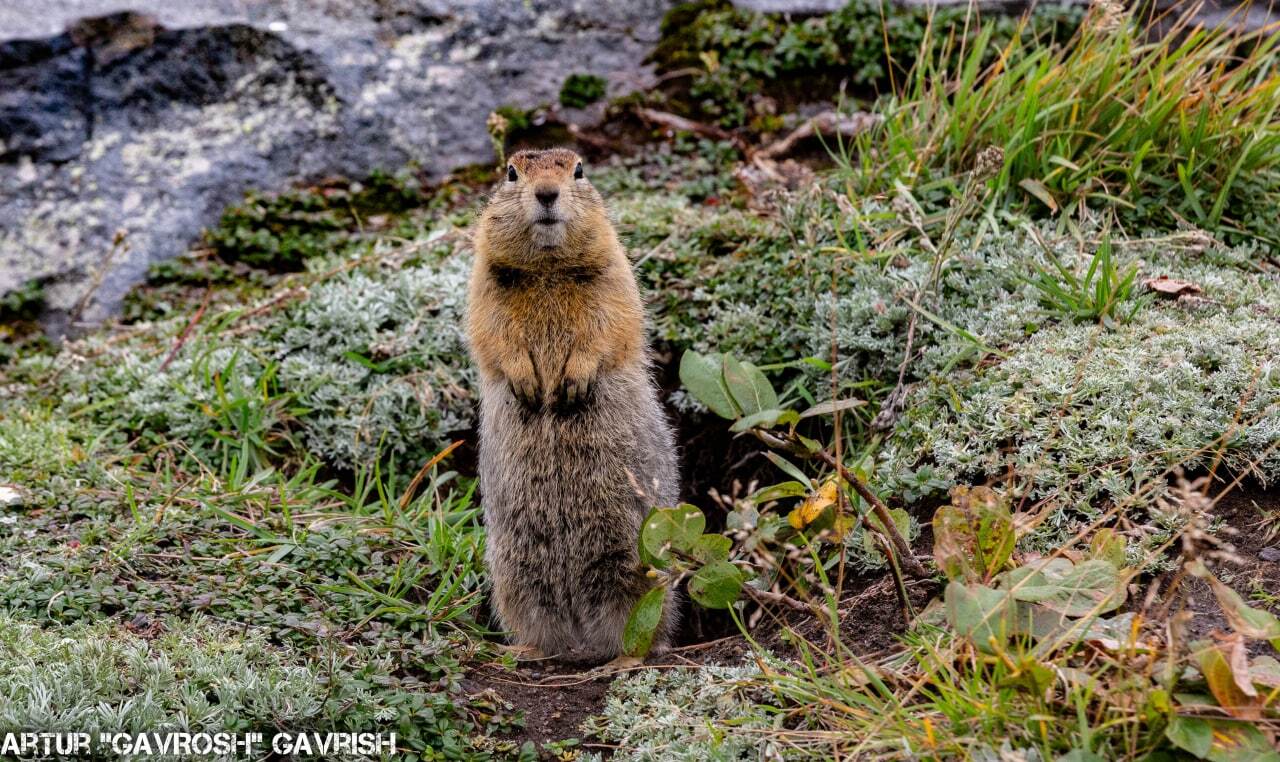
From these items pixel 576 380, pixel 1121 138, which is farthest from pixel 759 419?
pixel 1121 138

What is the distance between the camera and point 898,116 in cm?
620

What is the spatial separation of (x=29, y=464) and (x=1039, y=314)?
4.72 meters

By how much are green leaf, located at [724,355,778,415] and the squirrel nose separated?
42.3 inches

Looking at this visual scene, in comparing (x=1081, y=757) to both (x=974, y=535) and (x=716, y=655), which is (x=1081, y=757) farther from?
(x=716, y=655)

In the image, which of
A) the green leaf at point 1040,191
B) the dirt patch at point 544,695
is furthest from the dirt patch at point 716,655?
the green leaf at point 1040,191

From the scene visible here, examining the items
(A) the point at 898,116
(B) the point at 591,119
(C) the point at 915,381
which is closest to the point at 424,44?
(B) the point at 591,119

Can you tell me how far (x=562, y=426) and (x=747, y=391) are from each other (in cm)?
104

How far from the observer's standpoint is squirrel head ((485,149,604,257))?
15.1ft

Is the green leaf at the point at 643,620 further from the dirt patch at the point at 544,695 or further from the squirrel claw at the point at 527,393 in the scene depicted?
the squirrel claw at the point at 527,393

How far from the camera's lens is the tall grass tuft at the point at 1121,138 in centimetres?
570

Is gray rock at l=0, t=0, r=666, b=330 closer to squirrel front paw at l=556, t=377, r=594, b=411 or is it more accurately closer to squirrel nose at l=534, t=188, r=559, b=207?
squirrel nose at l=534, t=188, r=559, b=207

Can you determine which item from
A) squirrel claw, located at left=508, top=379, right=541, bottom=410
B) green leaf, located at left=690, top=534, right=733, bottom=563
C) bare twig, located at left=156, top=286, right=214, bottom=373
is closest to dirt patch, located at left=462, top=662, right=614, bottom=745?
green leaf, located at left=690, top=534, right=733, bottom=563

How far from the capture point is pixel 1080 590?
10.5ft

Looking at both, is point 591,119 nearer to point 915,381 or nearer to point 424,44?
point 424,44
